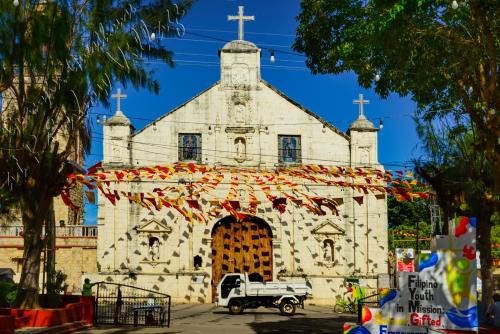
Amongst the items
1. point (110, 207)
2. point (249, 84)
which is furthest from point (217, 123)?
point (110, 207)

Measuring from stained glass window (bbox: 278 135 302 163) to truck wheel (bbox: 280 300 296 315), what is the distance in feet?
30.8

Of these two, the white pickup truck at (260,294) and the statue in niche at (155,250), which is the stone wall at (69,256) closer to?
the statue in niche at (155,250)

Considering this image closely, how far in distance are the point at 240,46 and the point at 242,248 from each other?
35.9 ft

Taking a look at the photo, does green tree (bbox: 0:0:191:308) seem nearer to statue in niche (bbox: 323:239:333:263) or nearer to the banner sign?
the banner sign

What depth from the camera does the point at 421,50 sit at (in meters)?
13.6

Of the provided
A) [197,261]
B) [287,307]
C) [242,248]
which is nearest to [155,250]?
[197,261]

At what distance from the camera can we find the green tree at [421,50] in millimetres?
12117

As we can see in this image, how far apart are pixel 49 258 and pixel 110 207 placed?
928cm

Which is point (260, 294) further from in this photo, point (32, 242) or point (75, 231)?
point (75, 231)

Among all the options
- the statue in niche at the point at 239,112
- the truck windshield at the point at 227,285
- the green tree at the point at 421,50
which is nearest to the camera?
the green tree at the point at 421,50

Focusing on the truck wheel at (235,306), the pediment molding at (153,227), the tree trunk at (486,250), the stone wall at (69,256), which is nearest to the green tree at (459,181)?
the tree trunk at (486,250)

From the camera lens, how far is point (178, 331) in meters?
Result: 18.8

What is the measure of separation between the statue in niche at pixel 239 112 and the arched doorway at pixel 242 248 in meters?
5.28

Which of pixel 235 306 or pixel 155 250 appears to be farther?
pixel 155 250
